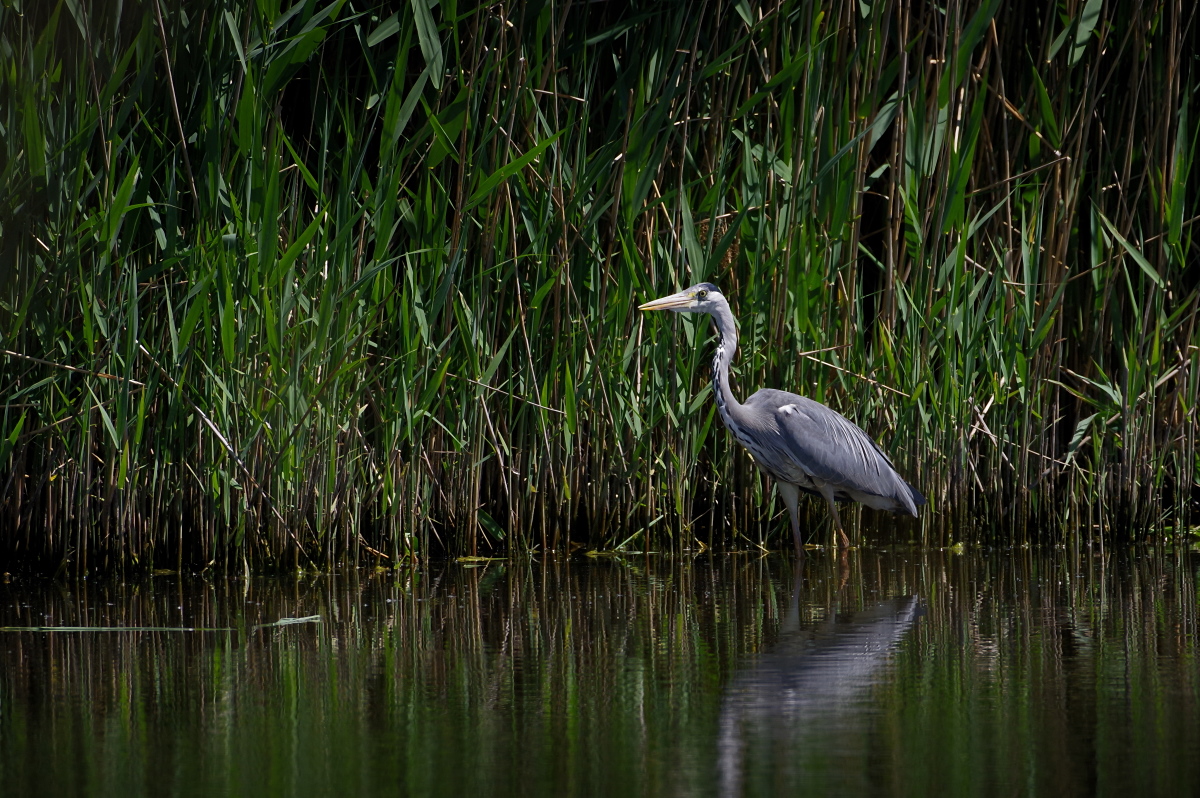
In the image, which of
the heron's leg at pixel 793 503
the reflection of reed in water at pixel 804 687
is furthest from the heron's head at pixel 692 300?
the reflection of reed in water at pixel 804 687

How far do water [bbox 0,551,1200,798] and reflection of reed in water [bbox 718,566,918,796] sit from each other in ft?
0.04

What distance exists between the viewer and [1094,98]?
21.3 feet

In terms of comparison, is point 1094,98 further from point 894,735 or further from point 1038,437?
point 894,735

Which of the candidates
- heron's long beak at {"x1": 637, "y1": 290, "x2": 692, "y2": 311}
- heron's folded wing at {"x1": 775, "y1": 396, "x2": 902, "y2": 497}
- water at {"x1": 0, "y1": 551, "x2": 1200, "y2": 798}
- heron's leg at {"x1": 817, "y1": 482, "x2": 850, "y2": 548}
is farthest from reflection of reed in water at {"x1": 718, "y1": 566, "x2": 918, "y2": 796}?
heron's long beak at {"x1": 637, "y1": 290, "x2": 692, "y2": 311}

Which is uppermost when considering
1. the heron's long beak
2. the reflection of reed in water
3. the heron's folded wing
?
the heron's long beak

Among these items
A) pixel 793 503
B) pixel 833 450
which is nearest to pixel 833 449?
pixel 833 450

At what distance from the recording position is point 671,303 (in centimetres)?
609

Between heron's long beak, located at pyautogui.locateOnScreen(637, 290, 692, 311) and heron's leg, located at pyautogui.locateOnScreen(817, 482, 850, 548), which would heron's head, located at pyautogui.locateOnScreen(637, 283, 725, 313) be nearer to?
heron's long beak, located at pyautogui.locateOnScreen(637, 290, 692, 311)

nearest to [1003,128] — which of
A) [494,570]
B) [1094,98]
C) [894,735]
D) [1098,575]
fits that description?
[1094,98]

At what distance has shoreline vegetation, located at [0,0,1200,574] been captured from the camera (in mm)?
5402

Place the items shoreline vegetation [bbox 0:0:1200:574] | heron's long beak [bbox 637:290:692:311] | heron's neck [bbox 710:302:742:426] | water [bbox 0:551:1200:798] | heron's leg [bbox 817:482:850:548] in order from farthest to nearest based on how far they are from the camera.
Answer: heron's leg [bbox 817:482:850:548], heron's neck [bbox 710:302:742:426], heron's long beak [bbox 637:290:692:311], shoreline vegetation [bbox 0:0:1200:574], water [bbox 0:551:1200:798]

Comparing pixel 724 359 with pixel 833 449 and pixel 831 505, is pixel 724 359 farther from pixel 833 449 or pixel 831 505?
pixel 831 505

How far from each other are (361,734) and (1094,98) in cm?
467

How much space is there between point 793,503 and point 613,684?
8.95ft
